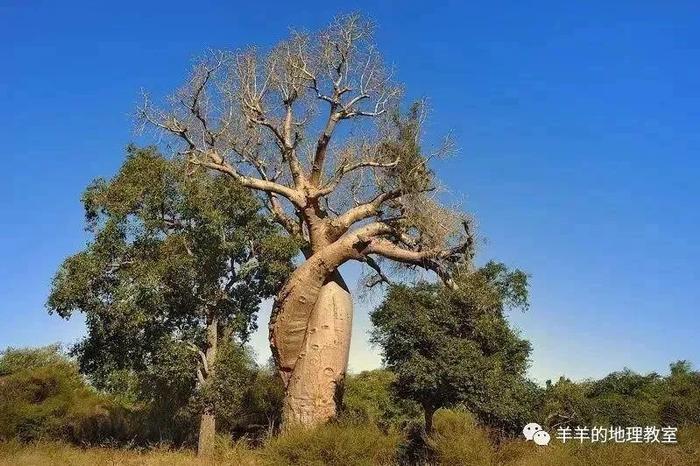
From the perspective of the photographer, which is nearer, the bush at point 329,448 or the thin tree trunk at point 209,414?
the bush at point 329,448

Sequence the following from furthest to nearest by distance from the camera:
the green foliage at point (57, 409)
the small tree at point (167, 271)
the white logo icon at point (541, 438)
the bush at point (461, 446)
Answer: the green foliage at point (57, 409) → the small tree at point (167, 271) → the white logo icon at point (541, 438) → the bush at point (461, 446)

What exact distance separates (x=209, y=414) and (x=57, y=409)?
7.47 m

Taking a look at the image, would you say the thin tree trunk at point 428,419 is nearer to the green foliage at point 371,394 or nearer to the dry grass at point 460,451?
the dry grass at point 460,451

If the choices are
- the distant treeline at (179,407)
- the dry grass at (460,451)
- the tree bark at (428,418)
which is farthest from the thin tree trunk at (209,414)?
the tree bark at (428,418)

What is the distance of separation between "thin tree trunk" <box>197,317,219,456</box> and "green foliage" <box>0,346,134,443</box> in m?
4.54

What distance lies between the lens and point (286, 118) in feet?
42.0

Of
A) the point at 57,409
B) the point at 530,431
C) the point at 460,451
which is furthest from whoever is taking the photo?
the point at 57,409

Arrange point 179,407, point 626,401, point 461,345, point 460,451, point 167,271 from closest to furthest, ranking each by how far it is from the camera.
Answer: point 460,451 < point 461,345 < point 167,271 < point 179,407 < point 626,401

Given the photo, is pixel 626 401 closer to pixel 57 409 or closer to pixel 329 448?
pixel 329 448

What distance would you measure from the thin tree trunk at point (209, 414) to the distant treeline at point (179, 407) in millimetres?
255

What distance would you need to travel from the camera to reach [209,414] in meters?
13.0

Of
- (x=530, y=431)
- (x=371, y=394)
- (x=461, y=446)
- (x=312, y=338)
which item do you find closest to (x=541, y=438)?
(x=530, y=431)

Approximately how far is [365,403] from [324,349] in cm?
1222

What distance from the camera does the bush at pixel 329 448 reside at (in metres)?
7.90
